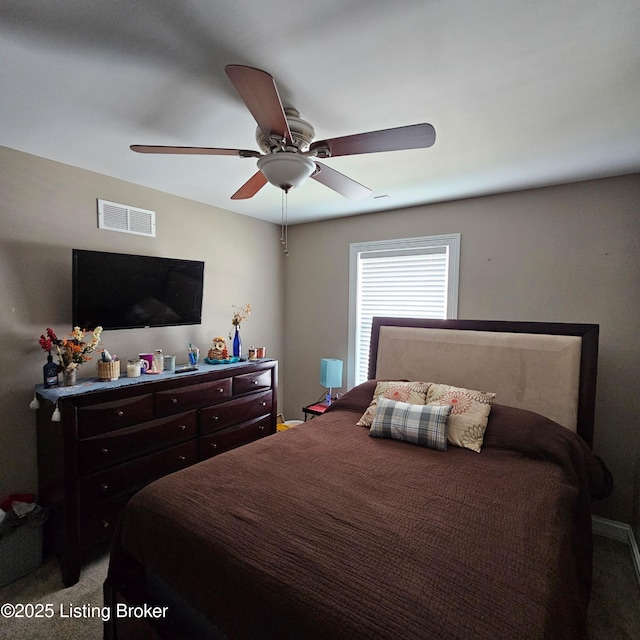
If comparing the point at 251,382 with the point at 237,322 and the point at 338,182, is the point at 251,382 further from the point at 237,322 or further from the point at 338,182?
the point at 338,182

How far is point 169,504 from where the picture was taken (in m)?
1.45

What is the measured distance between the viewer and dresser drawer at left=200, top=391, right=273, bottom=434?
9.04 ft

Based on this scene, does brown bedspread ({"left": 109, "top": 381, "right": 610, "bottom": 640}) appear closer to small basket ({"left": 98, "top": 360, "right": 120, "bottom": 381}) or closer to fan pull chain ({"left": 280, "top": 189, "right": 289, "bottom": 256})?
small basket ({"left": 98, "top": 360, "right": 120, "bottom": 381})

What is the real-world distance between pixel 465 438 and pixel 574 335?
1.18 meters

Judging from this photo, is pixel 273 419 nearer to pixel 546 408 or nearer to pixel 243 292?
pixel 243 292

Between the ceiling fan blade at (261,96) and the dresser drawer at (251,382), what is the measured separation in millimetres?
2140

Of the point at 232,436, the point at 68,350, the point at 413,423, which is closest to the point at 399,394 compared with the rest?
the point at 413,423

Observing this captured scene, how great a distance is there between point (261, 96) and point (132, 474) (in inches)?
93.5

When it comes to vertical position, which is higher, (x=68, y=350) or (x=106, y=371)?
(x=68, y=350)

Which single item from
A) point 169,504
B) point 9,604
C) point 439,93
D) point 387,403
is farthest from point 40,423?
point 439,93

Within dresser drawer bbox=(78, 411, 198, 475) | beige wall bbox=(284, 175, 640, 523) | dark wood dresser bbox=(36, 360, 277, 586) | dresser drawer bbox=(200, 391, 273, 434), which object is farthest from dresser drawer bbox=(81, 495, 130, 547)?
beige wall bbox=(284, 175, 640, 523)

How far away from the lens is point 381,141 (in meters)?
1.44

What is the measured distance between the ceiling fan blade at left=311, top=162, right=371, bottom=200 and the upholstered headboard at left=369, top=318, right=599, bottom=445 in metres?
1.46

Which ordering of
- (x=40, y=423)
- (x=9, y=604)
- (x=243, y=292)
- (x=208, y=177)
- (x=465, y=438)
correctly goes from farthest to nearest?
(x=243, y=292), (x=208, y=177), (x=40, y=423), (x=465, y=438), (x=9, y=604)
